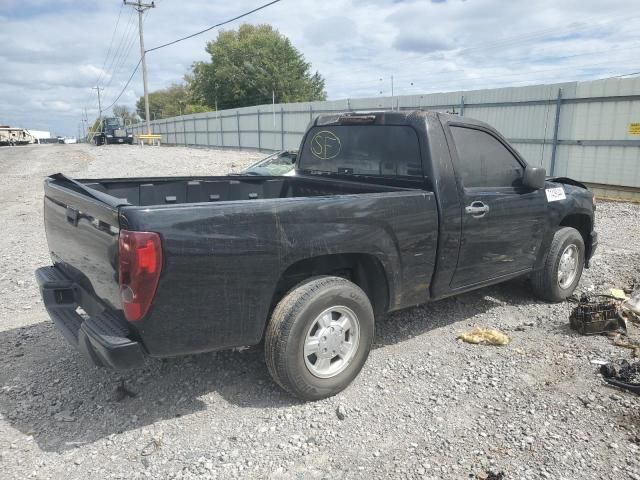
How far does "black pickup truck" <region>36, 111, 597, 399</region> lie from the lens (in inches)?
106

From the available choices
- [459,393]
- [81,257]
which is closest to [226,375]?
[81,257]

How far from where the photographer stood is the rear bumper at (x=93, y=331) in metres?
2.64

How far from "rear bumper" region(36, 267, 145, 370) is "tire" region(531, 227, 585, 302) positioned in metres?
3.89

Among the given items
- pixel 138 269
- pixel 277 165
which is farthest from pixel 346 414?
pixel 277 165

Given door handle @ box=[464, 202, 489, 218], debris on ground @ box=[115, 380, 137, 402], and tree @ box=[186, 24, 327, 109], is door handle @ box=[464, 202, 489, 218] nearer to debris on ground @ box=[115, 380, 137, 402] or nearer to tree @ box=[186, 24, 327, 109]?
debris on ground @ box=[115, 380, 137, 402]

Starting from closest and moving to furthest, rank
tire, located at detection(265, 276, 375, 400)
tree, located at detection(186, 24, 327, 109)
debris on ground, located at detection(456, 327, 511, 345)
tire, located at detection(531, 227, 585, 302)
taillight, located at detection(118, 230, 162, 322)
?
taillight, located at detection(118, 230, 162, 322) → tire, located at detection(265, 276, 375, 400) → debris on ground, located at detection(456, 327, 511, 345) → tire, located at detection(531, 227, 585, 302) → tree, located at detection(186, 24, 327, 109)

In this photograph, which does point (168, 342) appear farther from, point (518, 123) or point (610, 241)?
point (518, 123)

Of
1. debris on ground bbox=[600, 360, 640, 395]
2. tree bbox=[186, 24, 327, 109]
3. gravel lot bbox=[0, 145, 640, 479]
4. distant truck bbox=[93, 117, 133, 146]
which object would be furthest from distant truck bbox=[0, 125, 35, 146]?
debris on ground bbox=[600, 360, 640, 395]

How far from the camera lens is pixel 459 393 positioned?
136 inches

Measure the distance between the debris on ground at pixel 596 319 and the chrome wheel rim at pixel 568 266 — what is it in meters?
0.74

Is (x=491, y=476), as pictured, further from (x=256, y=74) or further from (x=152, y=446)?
(x=256, y=74)

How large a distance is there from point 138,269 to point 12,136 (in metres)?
70.3

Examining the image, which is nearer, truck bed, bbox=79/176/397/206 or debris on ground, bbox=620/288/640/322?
truck bed, bbox=79/176/397/206

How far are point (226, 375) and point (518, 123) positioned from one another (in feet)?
42.9
